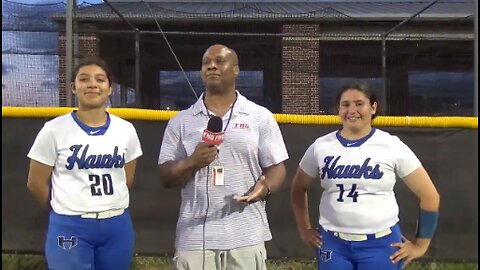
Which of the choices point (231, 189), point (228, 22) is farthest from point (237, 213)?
point (228, 22)

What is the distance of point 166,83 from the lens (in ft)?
36.9

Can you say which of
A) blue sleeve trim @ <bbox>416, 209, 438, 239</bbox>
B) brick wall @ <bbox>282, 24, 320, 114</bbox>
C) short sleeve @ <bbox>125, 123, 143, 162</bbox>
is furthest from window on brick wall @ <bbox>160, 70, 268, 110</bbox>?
blue sleeve trim @ <bbox>416, 209, 438, 239</bbox>

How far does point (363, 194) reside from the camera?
10.2 ft

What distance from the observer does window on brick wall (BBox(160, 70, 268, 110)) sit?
34.8 feet

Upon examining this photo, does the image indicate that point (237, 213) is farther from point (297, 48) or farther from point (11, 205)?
point (297, 48)

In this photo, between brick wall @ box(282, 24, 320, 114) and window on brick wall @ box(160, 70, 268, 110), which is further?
brick wall @ box(282, 24, 320, 114)

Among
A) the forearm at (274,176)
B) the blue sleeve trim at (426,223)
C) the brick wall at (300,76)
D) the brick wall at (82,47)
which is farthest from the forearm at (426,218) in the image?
the brick wall at (300,76)

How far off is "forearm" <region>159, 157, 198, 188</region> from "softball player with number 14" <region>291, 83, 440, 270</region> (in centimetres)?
69

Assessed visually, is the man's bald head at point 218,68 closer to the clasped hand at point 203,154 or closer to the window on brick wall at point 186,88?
the clasped hand at point 203,154

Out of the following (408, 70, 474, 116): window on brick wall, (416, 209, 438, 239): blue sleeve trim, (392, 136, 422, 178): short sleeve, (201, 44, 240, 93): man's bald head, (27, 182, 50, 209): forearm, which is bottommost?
(416, 209, 438, 239): blue sleeve trim

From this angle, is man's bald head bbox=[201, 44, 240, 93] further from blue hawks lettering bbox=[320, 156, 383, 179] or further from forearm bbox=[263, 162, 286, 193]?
blue hawks lettering bbox=[320, 156, 383, 179]

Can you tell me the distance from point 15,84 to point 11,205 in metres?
3.00

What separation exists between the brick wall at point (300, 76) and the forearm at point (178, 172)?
9.13 metres

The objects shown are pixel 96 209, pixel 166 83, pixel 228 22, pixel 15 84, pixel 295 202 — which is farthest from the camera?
pixel 228 22
